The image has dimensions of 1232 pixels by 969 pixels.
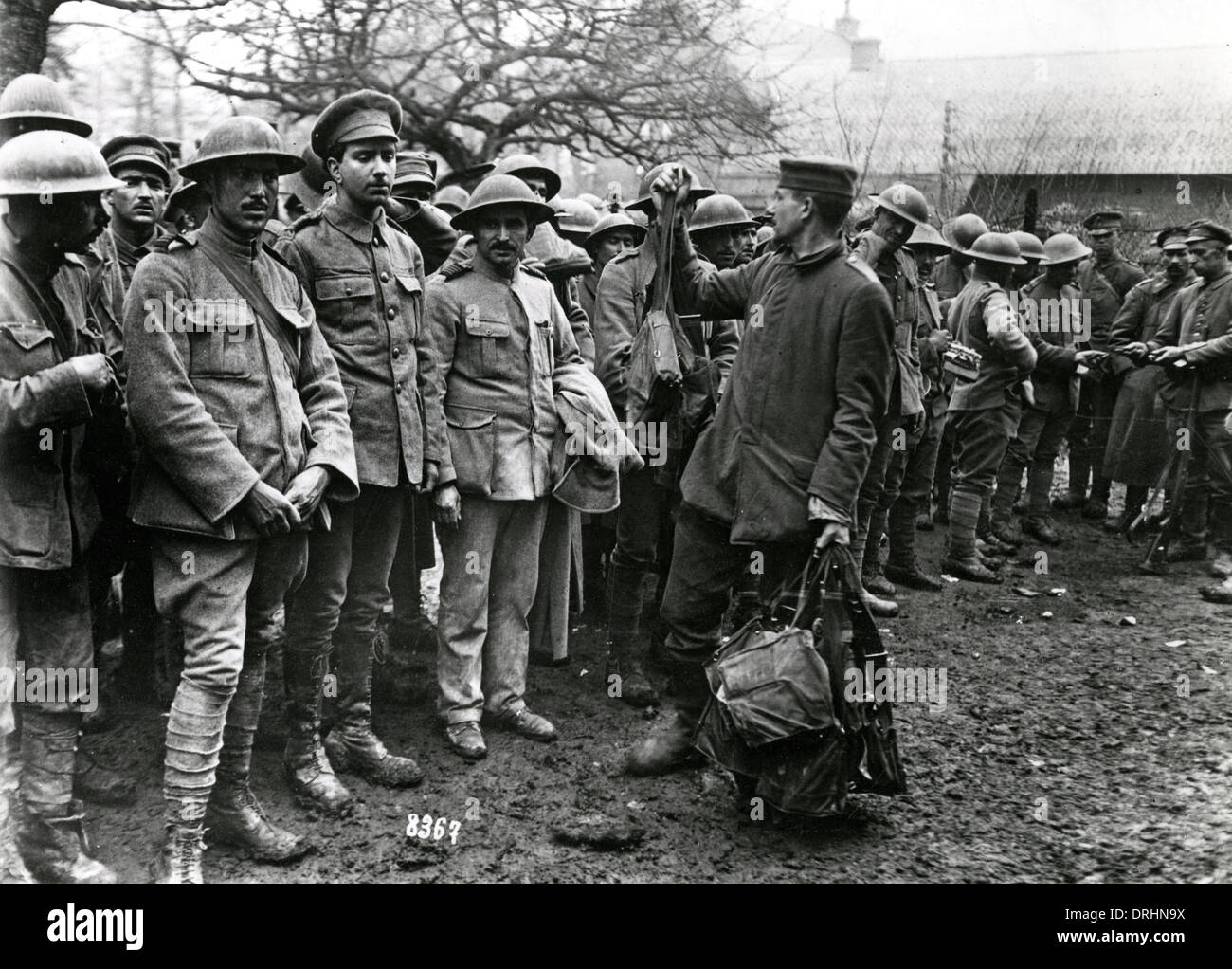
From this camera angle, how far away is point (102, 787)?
12.5ft

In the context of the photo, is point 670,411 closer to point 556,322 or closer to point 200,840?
point 556,322

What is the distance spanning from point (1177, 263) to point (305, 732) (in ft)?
27.6

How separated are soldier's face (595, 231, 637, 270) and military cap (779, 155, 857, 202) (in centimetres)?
210

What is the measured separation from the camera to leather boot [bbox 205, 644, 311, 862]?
3.43 meters

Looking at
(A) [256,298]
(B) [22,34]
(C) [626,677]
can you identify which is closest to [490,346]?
(A) [256,298]

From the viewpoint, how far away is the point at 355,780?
4.08 meters

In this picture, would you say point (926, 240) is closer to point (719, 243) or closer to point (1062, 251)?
point (1062, 251)

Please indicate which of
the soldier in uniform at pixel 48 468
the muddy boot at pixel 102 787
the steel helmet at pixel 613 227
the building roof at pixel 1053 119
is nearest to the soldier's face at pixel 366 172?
the soldier in uniform at pixel 48 468

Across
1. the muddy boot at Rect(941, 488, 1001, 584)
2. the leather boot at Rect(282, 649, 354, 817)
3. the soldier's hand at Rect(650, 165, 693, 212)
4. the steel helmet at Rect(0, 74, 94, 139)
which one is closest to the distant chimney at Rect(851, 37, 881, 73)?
the muddy boot at Rect(941, 488, 1001, 584)

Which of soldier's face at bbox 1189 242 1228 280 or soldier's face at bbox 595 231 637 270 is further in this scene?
soldier's face at bbox 1189 242 1228 280

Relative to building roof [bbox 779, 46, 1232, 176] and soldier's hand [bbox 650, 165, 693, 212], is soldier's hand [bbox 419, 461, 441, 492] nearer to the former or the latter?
soldier's hand [bbox 650, 165, 693, 212]

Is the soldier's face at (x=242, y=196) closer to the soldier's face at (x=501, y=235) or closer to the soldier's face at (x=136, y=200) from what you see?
the soldier's face at (x=501, y=235)

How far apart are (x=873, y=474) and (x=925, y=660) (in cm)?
130
